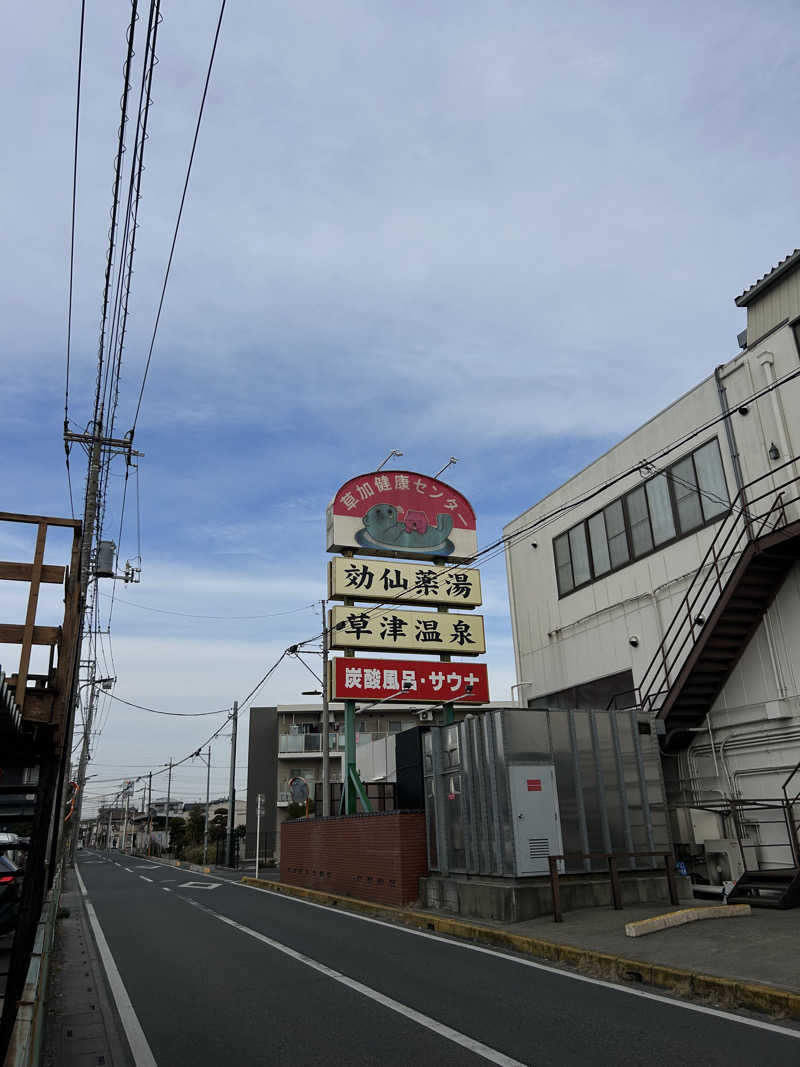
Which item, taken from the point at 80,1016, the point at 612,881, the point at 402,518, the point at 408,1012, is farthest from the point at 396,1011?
the point at 402,518

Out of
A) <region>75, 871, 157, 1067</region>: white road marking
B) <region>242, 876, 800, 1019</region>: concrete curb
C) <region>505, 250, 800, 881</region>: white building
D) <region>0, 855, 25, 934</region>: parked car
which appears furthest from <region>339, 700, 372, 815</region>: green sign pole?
<region>0, 855, 25, 934</region>: parked car

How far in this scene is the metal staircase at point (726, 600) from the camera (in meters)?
13.8

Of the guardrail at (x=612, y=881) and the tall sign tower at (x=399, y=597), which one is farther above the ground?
the tall sign tower at (x=399, y=597)

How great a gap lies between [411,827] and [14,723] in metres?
11.4

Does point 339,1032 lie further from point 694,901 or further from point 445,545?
point 445,545

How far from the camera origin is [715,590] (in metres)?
15.5

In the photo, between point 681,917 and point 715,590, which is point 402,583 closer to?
point 715,590

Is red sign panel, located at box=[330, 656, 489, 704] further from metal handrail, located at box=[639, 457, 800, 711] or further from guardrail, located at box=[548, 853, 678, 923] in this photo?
guardrail, located at box=[548, 853, 678, 923]

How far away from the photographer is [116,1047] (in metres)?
6.30

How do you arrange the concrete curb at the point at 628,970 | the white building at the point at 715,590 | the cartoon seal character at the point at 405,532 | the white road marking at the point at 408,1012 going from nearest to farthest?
the white road marking at the point at 408,1012 → the concrete curb at the point at 628,970 → the white building at the point at 715,590 → the cartoon seal character at the point at 405,532

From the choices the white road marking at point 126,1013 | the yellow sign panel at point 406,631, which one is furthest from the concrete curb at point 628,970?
the yellow sign panel at point 406,631

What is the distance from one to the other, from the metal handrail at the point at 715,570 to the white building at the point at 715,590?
0.04m

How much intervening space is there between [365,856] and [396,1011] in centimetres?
1062

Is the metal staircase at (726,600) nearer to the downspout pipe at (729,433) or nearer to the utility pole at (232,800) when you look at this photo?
the downspout pipe at (729,433)
